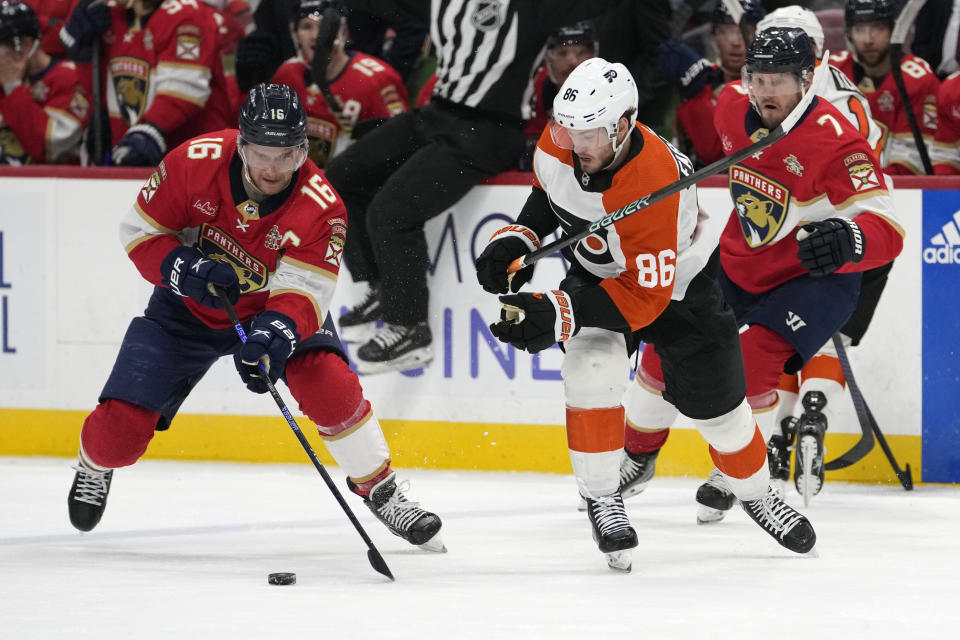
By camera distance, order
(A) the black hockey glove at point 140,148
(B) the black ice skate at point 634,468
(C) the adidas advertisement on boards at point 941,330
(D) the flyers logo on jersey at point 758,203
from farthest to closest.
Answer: (A) the black hockey glove at point 140,148, (C) the adidas advertisement on boards at point 941,330, (B) the black ice skate at point 634,468, (D) the flyers logo on jersey at point 758,203

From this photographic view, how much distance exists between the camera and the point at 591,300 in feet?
11.5

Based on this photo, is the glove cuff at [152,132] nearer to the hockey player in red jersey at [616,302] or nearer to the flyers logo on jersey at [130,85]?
the flyers logo on jersey at [130,85]

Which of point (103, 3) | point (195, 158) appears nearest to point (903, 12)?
point (195, 158)

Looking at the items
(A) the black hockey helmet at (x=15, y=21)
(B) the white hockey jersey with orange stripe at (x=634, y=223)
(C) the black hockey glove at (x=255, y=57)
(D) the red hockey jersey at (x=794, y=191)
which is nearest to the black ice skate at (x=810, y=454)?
(D) the red hockey jersey at (x=794, y=191)

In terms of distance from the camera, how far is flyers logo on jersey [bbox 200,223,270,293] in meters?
3.87

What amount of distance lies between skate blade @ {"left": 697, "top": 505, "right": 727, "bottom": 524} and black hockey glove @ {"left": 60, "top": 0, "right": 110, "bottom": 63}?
3.00 metres

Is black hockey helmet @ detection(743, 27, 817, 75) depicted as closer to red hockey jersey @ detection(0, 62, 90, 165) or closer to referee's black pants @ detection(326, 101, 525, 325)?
referee's black pants @ detection(326, 101, 525, 325)

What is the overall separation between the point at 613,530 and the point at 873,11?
7.83 feet

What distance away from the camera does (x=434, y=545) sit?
12.8ft

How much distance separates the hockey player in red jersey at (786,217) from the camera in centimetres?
403

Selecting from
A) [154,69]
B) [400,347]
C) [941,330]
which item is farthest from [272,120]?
[941,330]

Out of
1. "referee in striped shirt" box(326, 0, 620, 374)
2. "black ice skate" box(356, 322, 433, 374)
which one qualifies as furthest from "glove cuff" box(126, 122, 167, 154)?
"black ice skate" box(356, 322, 433, 374)

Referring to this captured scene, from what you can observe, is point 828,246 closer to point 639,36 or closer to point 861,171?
point 861,171

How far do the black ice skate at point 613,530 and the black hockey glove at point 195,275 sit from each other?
102 cm
